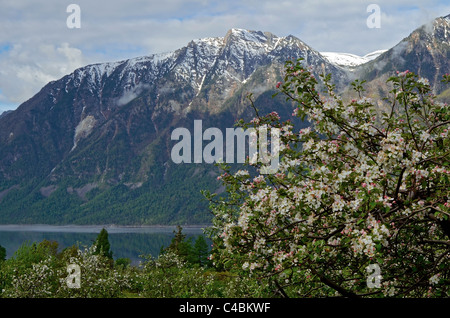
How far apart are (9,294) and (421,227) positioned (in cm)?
2761

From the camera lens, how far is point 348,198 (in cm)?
1110

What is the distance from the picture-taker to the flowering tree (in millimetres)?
10328

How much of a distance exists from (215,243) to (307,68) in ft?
15.8

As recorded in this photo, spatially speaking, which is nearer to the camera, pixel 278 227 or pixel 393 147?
pixel 393 147

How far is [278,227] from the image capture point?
12.1 metres

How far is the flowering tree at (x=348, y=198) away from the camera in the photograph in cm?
1033

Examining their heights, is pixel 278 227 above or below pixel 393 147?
below

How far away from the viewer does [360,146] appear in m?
11.5

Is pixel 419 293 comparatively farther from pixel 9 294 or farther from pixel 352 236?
pixel 9 294
